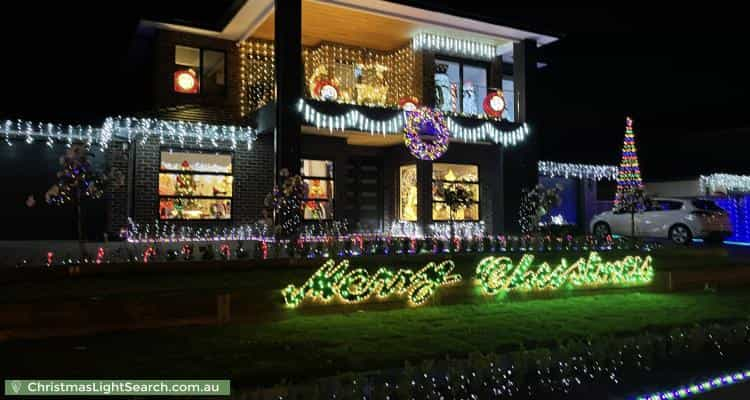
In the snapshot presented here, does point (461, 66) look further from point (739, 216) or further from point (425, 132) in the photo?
point (739, 216)

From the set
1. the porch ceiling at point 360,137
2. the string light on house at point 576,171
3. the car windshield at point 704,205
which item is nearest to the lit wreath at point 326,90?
the porch ceiling at point 360,137

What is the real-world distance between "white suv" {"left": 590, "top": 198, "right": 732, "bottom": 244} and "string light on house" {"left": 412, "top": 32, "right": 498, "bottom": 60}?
7.87 m

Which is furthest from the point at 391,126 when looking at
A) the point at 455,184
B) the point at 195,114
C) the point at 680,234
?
the point at 680,234

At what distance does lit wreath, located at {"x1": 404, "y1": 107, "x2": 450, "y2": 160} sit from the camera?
1539 cm

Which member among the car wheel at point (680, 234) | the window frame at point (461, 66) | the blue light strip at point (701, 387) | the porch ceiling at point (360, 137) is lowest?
the blue light strip at point (701, 387)

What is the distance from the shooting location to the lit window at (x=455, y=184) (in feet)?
61.0

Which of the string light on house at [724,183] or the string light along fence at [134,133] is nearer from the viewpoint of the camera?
the string light along fence at [134,133]

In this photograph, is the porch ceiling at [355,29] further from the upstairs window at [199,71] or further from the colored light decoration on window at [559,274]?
the colored light decoration on window at [559,274]

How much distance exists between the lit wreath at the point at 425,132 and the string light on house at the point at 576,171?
9.05 meters

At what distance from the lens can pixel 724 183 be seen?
31.6 meters

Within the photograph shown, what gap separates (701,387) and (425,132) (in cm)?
1097

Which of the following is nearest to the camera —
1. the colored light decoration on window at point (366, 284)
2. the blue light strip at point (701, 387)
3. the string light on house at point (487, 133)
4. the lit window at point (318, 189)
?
the blue light strip at point (701, 387)

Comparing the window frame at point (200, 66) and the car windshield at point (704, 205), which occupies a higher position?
the window frame at point (200, 66)

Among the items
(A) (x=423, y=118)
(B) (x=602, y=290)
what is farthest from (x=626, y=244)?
(A) (x=423, y=118)
